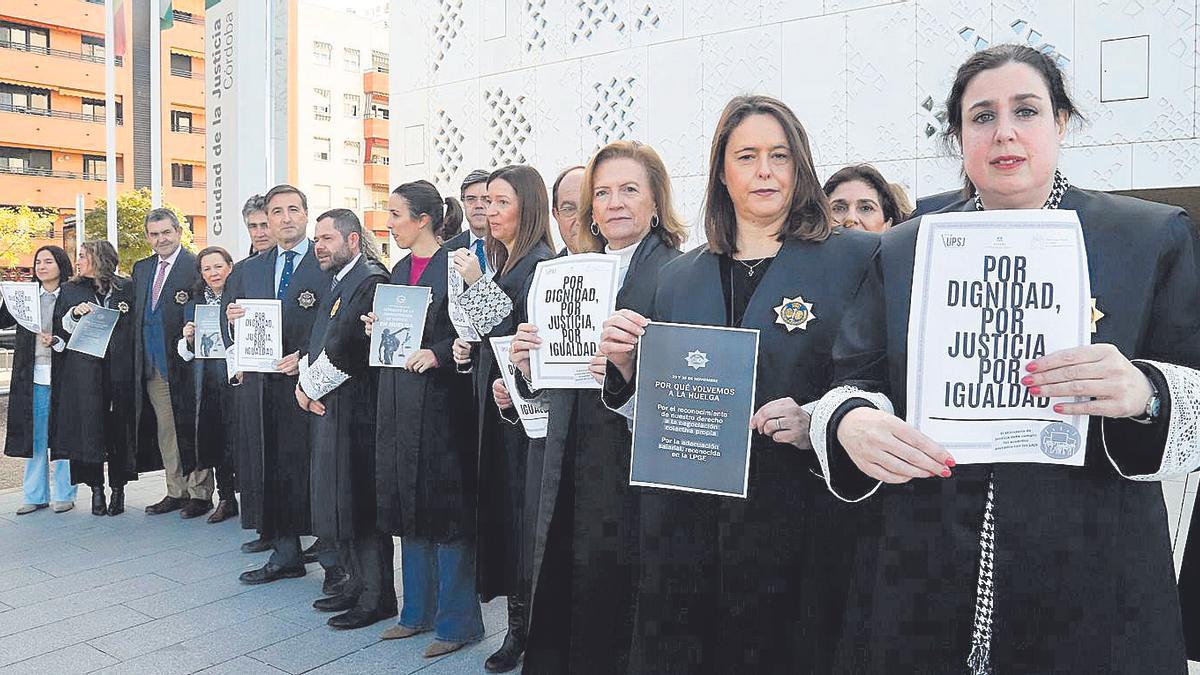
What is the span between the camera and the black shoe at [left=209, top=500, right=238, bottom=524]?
669 cm

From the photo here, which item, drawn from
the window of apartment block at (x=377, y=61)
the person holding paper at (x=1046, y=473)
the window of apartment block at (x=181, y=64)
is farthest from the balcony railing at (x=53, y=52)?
the person holding paper at (x=1046, y=473)

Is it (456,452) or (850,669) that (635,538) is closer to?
(850,669)

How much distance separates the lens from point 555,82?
33.4 ft

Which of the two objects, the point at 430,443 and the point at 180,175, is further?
the point at 180,175

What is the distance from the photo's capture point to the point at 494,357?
152 inches

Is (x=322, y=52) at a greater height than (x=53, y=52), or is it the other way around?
(x=322, y=52)

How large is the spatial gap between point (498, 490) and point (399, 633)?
88 centimetres

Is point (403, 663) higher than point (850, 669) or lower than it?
lower

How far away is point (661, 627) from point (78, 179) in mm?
46501

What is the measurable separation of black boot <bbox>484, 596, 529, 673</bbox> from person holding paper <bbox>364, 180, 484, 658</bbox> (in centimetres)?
23

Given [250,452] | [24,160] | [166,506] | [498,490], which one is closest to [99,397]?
[166,506]

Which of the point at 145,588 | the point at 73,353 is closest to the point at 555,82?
the point at 73,353

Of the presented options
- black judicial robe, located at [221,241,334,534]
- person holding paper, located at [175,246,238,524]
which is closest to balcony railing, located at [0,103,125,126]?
person holding paper, located at [175,246,238,524]

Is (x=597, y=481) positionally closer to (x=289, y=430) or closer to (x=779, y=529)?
(x=779, y=529)
